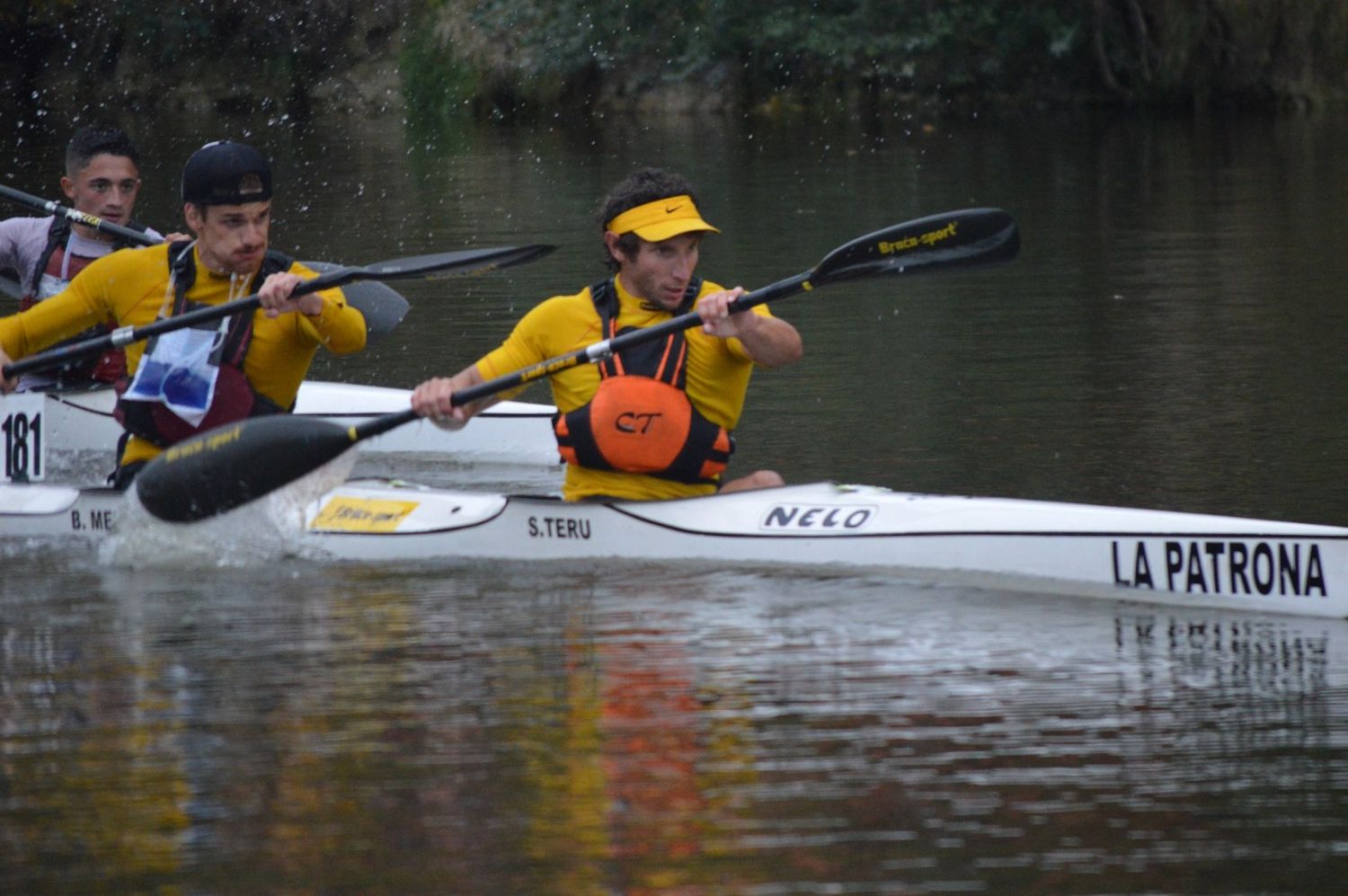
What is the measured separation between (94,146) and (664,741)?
5.27m

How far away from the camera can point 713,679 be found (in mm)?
5434

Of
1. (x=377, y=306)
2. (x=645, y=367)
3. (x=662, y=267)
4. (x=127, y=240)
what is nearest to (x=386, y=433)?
(x=377, y=306)

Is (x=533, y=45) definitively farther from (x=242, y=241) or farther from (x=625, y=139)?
(x=242, y=241)

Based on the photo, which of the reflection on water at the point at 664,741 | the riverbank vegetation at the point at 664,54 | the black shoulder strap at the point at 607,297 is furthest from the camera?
the riverbank vegetation at the point at 664,54

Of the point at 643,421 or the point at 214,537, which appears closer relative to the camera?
the point at 643,421

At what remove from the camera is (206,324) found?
7.29 m

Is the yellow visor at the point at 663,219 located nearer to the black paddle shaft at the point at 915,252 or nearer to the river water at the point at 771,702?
the black paddle shaft at the point at 915,252

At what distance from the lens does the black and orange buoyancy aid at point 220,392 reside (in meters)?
7.24

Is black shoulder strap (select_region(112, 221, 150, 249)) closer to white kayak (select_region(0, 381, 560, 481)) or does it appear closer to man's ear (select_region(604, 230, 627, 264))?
white kayak (select_region(0, 381, 560, 481))

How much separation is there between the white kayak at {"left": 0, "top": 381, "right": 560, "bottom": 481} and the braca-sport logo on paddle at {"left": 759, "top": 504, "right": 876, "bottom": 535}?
2878 mm

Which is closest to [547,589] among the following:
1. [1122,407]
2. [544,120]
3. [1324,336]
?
[1122,407]

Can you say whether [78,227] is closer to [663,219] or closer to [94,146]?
[94,146]

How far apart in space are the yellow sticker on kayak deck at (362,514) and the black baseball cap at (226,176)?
107 centimetres

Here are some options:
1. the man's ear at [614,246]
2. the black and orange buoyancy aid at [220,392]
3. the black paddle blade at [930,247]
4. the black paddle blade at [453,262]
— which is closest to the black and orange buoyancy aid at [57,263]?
the black and orange buoyancy aid at [220,392]
